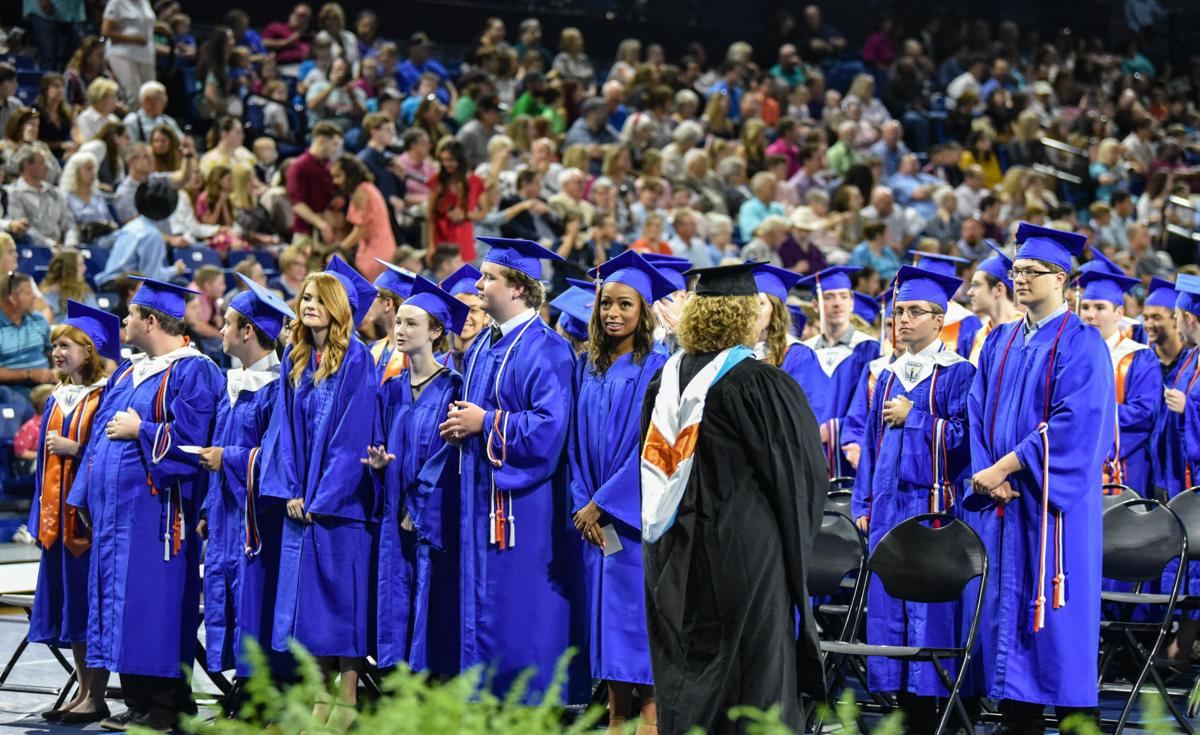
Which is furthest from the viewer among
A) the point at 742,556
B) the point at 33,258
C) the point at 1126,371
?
the point at 33,258

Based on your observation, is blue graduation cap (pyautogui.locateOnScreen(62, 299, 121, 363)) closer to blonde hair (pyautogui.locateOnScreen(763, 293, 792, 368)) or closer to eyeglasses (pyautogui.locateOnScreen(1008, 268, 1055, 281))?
blonde hair (pyautogui.locateOnScreen(763, 293, 792, 368))

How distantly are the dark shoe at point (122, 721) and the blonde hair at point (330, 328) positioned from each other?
59.1 inches

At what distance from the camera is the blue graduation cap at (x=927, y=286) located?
694 cm

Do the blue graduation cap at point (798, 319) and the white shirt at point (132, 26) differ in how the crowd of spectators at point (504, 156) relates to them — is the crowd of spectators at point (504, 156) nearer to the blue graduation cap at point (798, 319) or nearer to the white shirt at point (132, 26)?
the white shirt at point (132, 26)

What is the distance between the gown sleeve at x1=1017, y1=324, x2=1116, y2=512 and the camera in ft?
19.8

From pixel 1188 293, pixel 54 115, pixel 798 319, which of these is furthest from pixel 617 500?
pixel 54 115

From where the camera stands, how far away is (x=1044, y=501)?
6.04 meters

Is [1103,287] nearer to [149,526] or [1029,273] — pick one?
[1029,273]

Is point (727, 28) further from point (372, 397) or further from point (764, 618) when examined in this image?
point (764, 618)

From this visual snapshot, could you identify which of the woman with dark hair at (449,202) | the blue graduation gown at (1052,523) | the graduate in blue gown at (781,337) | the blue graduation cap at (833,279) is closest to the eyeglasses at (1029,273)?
the blue graduation gown at (1052,523)

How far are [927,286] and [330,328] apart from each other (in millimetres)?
2439

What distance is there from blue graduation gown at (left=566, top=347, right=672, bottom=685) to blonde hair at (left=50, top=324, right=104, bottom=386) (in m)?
2.28

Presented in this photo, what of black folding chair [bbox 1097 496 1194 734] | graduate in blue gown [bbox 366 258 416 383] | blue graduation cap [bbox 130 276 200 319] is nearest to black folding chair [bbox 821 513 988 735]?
black folding chair [bbox 1097 496 1194 734]

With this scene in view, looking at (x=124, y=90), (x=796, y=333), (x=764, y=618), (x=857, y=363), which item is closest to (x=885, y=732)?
(x=764, y=618)
